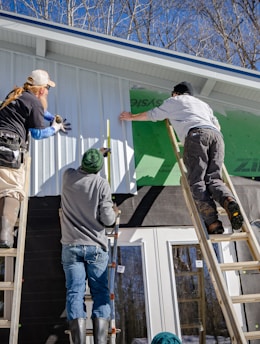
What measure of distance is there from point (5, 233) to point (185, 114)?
2.35 meters

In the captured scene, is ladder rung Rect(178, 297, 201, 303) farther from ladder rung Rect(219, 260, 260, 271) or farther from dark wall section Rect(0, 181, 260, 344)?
ladder rung Rect(219, 260, 260, 271)

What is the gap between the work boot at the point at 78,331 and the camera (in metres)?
3.21

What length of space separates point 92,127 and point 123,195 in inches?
40.3

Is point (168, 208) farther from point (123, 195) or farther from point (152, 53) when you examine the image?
point (152, 53)

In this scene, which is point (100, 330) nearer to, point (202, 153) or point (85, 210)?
point (85, 210)

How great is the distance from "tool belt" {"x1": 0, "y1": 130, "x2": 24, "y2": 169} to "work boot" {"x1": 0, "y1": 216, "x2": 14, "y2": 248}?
0.51 metres

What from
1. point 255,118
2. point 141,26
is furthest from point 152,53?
point 141,26

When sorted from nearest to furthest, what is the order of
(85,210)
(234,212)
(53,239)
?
1. (234,212)
2. (85,210)
3. (53,239)

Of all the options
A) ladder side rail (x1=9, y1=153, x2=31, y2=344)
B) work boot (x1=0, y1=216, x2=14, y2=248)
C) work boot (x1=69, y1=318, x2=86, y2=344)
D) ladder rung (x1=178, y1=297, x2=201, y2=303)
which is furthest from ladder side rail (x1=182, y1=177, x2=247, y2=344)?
work boot (x1=0, y1=216, x2=14, y2=248)

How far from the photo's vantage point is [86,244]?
377cm

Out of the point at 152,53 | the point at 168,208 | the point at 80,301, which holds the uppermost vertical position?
the point at 152,53

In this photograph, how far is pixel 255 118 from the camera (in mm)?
5852

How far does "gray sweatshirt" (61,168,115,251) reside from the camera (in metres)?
3.85

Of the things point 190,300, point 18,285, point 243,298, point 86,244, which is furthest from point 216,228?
point 18,285
